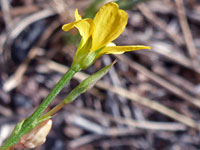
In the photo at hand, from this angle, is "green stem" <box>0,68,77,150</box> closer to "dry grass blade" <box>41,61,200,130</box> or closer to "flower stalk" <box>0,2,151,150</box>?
"flower stalk" <box>0,2,151,150</box>

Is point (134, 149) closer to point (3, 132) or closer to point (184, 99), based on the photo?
point (184, 99)

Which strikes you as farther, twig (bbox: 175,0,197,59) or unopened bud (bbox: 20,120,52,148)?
twig (bbox: 175,0,197,59)

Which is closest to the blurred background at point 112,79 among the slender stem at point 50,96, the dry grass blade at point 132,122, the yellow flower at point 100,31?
the dry grass blade at point 132,122

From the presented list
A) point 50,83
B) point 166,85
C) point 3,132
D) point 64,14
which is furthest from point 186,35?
point 3,132

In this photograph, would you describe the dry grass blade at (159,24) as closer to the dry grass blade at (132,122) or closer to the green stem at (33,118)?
the dry grass blade at (132,122)

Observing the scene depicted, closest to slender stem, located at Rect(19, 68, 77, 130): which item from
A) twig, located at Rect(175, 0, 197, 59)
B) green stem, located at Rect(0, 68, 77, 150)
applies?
green stem, located at Rect(0, 68, 77, 150)
